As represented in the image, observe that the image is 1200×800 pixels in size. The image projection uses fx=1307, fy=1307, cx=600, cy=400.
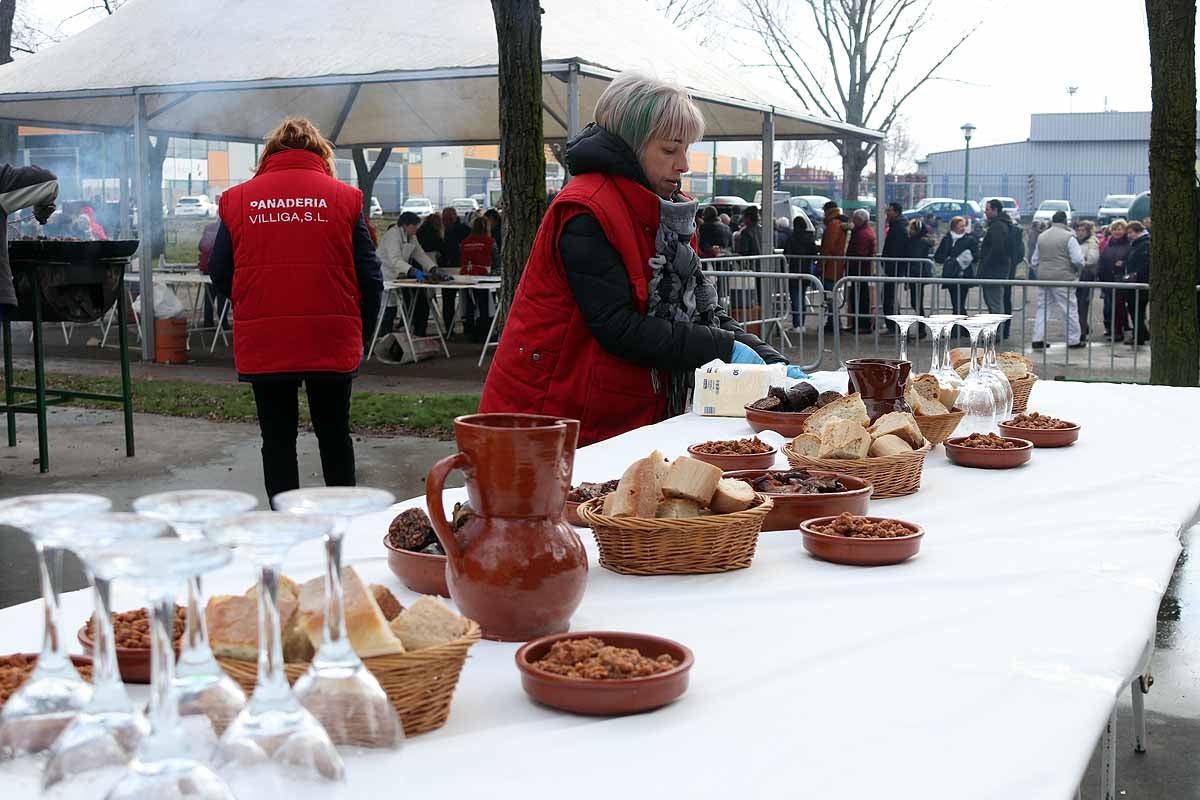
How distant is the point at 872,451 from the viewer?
114 inches

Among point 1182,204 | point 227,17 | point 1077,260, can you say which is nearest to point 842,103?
point 1077,260

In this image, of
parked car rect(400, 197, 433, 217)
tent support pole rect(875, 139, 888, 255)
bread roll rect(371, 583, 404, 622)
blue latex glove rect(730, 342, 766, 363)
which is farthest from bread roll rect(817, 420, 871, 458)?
parked car rect(400, 197, 433, 217)

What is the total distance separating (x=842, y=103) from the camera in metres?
32.4

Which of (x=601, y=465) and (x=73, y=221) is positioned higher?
(x=73, y=221)

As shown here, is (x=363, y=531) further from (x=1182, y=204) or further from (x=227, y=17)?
(x=227, y=17)

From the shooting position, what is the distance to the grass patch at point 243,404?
9720mm

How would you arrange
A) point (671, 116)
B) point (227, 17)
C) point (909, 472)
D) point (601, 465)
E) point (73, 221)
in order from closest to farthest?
point (909, 472), point (601, 465), point (671, 116), point (227, 17), point (73, 221)

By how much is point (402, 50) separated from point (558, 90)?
5512 millimetres

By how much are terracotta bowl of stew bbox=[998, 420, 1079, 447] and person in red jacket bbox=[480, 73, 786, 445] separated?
0.87m

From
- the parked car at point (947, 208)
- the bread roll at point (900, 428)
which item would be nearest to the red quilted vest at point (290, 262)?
the bread roll at point (900, 428)

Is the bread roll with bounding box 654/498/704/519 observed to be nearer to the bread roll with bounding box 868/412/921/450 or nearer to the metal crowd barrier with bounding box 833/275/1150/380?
the bread roll with bounding box 868/412/921/450

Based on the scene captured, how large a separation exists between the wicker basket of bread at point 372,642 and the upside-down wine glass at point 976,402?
2311mm

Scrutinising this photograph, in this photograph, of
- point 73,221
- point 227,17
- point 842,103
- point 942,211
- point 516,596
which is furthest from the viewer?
point 942,211

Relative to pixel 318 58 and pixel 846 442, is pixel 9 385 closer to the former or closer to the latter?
pixel 318 58
